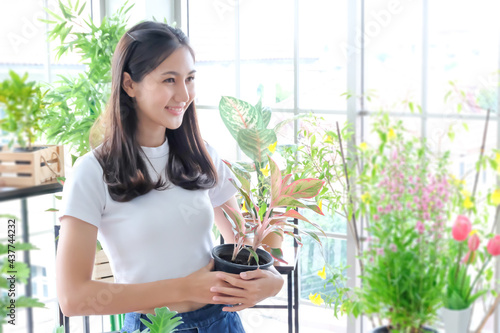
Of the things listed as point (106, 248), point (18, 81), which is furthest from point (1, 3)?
point (106, 248)

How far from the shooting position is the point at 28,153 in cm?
53

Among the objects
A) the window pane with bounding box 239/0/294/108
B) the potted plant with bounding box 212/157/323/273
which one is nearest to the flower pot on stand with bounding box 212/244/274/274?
the potted plant with bounding box 212/157/323/273

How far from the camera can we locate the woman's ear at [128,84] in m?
1.21

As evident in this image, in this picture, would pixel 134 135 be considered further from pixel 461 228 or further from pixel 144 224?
pixel 461 228

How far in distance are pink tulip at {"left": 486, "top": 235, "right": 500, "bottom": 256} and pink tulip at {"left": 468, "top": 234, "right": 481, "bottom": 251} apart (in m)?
0.01

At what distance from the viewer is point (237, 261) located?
1104 millimetres

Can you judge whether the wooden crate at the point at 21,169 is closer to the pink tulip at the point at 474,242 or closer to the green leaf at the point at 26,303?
the green leaf at the point at 26,303

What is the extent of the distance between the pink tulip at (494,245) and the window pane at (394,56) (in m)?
0.16

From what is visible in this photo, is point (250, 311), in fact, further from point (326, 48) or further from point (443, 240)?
point (443, 240)

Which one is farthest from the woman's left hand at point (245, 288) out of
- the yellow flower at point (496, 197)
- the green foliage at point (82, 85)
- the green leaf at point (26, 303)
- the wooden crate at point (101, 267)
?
the green foliage at point (82, 85)

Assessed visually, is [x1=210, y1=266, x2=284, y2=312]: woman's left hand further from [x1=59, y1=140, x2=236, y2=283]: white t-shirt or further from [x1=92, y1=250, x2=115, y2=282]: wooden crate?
[x1=92, y1=250, x2=115, y2=282]: wooden crate

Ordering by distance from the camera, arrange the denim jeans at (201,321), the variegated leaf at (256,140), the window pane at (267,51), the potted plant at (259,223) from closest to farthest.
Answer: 1. the potted plant at (259,223)
2. the denim jeans at (201,321)
3. the variegated leaf at (256,140)
4. the window pane at (267,51)

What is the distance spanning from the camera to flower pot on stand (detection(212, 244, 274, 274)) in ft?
3.44

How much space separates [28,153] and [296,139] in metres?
1.78
